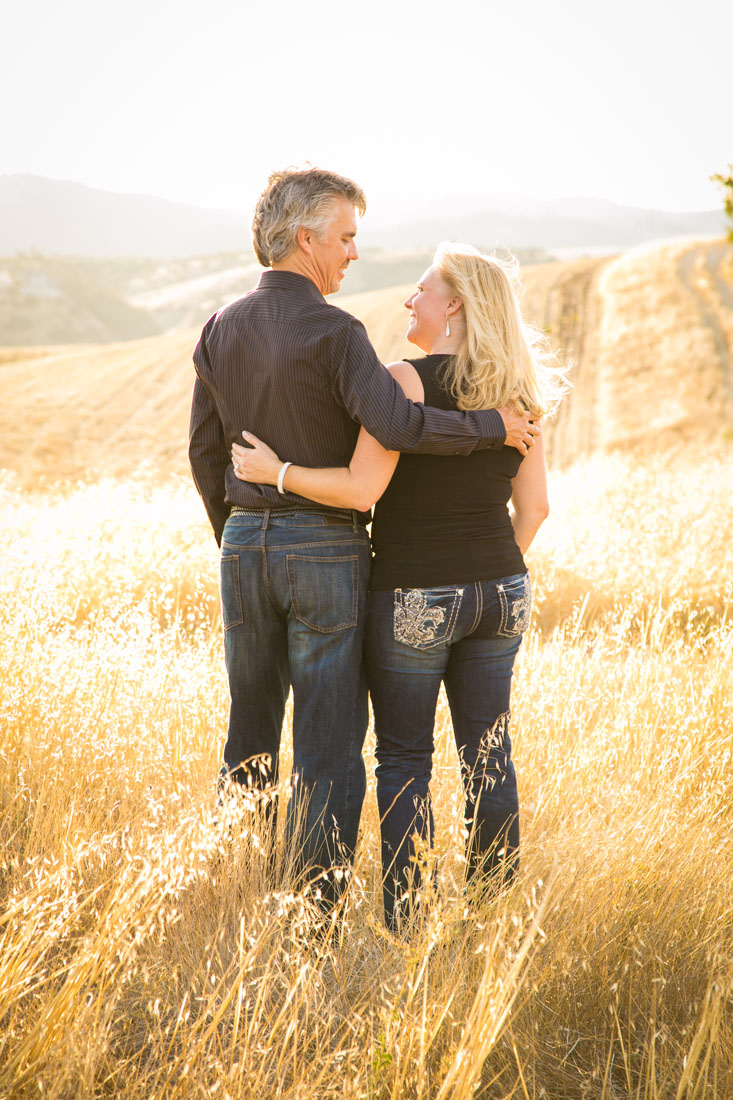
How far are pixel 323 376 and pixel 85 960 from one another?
156cm

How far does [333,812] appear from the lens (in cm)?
244

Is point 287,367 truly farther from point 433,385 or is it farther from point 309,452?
point 433,385

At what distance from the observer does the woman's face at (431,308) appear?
246 cm

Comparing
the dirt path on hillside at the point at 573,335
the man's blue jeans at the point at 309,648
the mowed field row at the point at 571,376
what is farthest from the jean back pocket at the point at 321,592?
the mowed field row at the point at 571,376

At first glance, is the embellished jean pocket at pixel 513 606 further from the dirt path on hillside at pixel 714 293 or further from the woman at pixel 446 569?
the dirt path on hillside at pixel 714 293

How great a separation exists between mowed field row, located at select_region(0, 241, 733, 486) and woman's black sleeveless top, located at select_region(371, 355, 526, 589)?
1647cm

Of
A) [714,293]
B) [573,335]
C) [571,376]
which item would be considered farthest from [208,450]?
[714,293]

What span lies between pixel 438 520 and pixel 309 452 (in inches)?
17.0

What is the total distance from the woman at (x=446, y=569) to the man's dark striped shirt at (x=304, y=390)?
0.08 meters

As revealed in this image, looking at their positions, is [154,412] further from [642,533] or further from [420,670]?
[420,670]

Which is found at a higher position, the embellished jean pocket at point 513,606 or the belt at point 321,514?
the belt at point 321,514

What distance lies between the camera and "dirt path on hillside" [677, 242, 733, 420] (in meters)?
25.5

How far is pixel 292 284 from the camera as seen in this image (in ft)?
7.97

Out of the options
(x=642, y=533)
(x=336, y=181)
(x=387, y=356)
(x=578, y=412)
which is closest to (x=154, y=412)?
(x=387, y=356)
